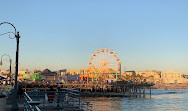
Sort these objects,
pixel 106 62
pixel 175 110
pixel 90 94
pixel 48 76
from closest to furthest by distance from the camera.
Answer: pixel 175 110, pixel 90 94, pixel 106 62, pixel 48 76

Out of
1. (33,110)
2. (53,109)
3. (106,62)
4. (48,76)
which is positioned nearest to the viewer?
(33,110)

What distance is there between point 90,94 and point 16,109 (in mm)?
66440

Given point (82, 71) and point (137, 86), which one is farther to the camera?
point (82, 71)

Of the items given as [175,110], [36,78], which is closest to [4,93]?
[175,110]

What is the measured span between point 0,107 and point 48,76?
92.9 m

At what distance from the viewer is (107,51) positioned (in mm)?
98000

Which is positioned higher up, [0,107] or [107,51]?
[107,51]

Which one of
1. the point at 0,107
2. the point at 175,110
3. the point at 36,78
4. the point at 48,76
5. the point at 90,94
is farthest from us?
the point at 36,78

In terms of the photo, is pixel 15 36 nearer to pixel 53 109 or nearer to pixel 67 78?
pixel 53 109

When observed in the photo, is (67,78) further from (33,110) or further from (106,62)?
(33,110)

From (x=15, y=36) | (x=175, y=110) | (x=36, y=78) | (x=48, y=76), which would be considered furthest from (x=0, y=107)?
(x=36, y=78)

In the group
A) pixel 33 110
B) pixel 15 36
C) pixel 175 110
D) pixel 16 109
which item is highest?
pixel 15 36

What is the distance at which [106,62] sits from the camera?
97062 millimetres

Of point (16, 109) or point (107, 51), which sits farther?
point (107, 51)
